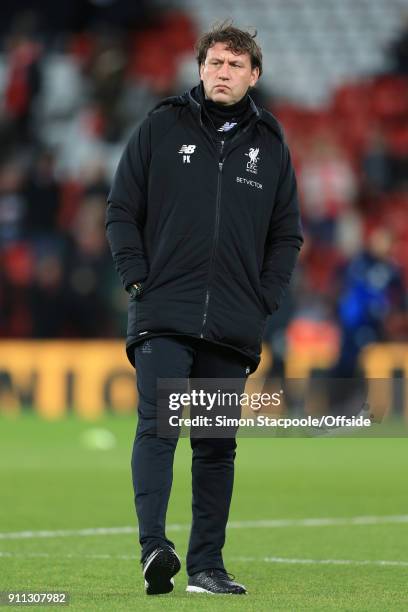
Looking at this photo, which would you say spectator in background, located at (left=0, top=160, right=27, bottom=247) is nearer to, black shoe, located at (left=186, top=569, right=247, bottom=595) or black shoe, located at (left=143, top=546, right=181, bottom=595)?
black shoe, located at (left=186, top=569, right=247, bottom=595)

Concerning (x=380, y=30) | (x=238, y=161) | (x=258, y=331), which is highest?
(x=380, y=30)

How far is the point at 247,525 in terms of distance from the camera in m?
8.21

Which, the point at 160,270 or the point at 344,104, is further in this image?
the point at 344,104

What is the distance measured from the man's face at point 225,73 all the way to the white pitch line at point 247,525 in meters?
2.79

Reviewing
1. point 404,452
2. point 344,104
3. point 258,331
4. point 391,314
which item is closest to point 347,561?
point 258,331

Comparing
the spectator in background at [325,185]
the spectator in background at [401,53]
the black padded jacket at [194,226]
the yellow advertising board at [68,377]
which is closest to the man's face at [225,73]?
the black padded jacket at [194,226]

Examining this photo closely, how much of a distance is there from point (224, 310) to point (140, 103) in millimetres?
14027

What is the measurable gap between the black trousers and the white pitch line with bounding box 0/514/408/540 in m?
2.02

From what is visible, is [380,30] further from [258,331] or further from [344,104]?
[258,331]

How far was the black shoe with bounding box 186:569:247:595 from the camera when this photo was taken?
5.57 m

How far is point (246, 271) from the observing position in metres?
5.68

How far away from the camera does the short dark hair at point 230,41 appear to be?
5.64 metres

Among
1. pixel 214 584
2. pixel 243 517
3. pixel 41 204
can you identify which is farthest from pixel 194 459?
pixel 41 204

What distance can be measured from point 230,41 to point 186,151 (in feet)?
1.41
